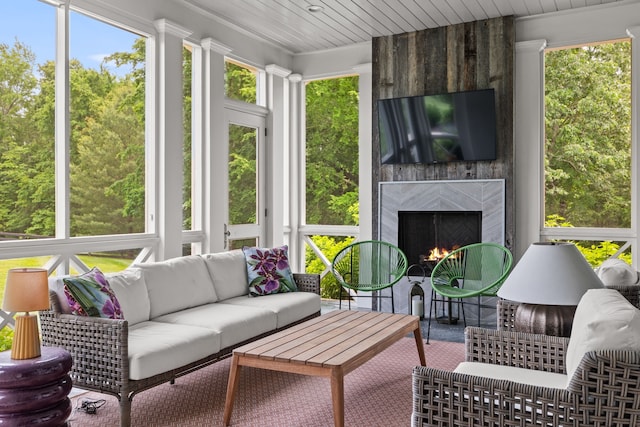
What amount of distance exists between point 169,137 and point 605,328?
3894 millimetres

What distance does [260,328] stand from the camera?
3.73 metres

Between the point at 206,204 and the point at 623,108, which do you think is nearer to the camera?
the point at 206,204

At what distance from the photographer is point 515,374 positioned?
87.7 inches

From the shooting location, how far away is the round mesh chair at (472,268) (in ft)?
16.4

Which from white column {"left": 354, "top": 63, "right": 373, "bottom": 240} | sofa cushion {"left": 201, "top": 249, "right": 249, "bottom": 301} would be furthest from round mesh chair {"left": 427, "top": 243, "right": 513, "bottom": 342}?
sofa cushion {"left": 201, "top": 249, "right": 249, "bottom": 301}

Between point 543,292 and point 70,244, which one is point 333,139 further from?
point 543,292

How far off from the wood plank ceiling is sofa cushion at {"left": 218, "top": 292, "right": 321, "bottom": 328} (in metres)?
2.60

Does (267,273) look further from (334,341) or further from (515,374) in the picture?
(515,374)

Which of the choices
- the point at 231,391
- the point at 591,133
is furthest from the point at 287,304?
the point at 591,133

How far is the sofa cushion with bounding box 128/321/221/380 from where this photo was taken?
2.74 m

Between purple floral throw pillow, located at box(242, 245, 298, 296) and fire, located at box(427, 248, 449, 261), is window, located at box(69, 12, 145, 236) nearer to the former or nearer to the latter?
purple floral throw pillow, located at box(242, 245, 298, 296)

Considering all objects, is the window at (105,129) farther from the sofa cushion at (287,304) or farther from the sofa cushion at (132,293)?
the sofa cushion at (287,304)

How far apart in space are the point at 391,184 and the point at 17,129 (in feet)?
11.7

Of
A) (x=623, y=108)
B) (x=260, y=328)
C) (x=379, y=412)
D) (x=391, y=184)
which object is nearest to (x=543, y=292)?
(x=379, y=412)
